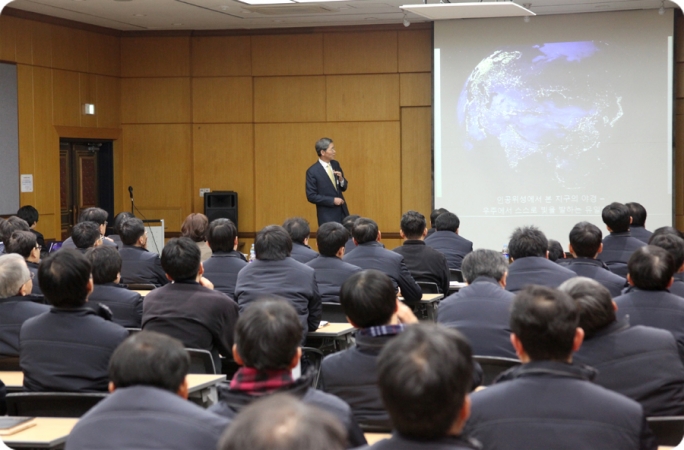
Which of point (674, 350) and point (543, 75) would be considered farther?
point (543, 75)

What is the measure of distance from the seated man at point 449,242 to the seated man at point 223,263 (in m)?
2.25

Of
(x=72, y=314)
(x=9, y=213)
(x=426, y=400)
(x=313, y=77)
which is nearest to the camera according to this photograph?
(x=426, y=400)

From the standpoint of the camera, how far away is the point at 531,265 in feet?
16.1

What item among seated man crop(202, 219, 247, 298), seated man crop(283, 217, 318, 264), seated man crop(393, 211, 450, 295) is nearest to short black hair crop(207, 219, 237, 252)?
seated man crop(202, 219, 247, 298)

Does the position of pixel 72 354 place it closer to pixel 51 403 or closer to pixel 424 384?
pixel 51 403

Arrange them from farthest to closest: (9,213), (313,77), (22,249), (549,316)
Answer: (313,77) < (9,213) < (22,249) < (549,316)

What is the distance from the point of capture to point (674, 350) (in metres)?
2.84

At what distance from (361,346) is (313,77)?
29.9ft

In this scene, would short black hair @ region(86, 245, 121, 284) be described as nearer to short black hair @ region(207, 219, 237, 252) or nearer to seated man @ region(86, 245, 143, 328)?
seated man @ region(86, 245, 143, 328)

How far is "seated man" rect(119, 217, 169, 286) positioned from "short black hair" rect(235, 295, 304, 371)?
379 cm

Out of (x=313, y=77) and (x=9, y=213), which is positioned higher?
(x=313, y=77)

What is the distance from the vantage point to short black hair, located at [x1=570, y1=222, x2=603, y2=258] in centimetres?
530

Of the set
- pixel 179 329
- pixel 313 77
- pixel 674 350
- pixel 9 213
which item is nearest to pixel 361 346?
pixel 674 350

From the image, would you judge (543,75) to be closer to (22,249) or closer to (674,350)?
(22,249)
